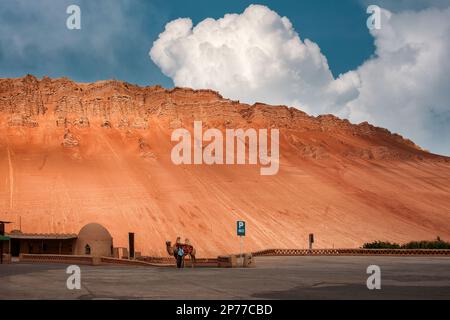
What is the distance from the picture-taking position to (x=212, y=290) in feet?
52.5

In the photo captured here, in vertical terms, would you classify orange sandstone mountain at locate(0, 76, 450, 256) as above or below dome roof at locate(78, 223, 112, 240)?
above

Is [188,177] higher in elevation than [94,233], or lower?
higher

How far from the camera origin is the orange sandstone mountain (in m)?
73.2

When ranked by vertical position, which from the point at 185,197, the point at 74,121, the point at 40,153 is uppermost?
the point at 74,121

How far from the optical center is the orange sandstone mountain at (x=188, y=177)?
73188 millimetres

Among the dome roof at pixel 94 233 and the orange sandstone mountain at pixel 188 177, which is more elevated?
the orange sandstone mountain at pixel 188 177

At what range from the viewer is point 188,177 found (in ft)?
286

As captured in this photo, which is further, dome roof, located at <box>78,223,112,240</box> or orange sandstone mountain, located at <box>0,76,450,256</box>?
orange sandstone mountain, located at <box>0,76,450,256</box>

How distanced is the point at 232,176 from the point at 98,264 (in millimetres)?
55199

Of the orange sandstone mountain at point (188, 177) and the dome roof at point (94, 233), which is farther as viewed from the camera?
the orange sandstone mountain at point (188, 177)

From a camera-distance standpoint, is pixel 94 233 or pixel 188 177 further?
pixel 188 177

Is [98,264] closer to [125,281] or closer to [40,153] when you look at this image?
[125,281]
